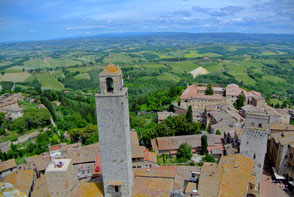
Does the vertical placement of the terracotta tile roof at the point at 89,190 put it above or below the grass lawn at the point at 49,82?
above

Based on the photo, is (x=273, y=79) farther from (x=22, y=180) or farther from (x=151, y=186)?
(x=22, y=180)

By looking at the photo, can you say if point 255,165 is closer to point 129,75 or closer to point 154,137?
point 154,137

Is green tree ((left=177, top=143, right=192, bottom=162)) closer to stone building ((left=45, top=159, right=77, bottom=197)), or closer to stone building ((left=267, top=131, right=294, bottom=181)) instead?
stone building ((left=267, top=131, right=294, bottom=181))

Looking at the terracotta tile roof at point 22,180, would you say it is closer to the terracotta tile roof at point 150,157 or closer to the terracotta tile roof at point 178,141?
the terracotta tile roof at point 150,157

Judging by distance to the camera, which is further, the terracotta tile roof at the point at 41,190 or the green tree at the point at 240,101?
the green tree at the point at 240,101

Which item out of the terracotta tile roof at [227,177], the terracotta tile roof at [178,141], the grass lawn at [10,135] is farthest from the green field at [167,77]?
the terracotta tile roof at [227,177]
